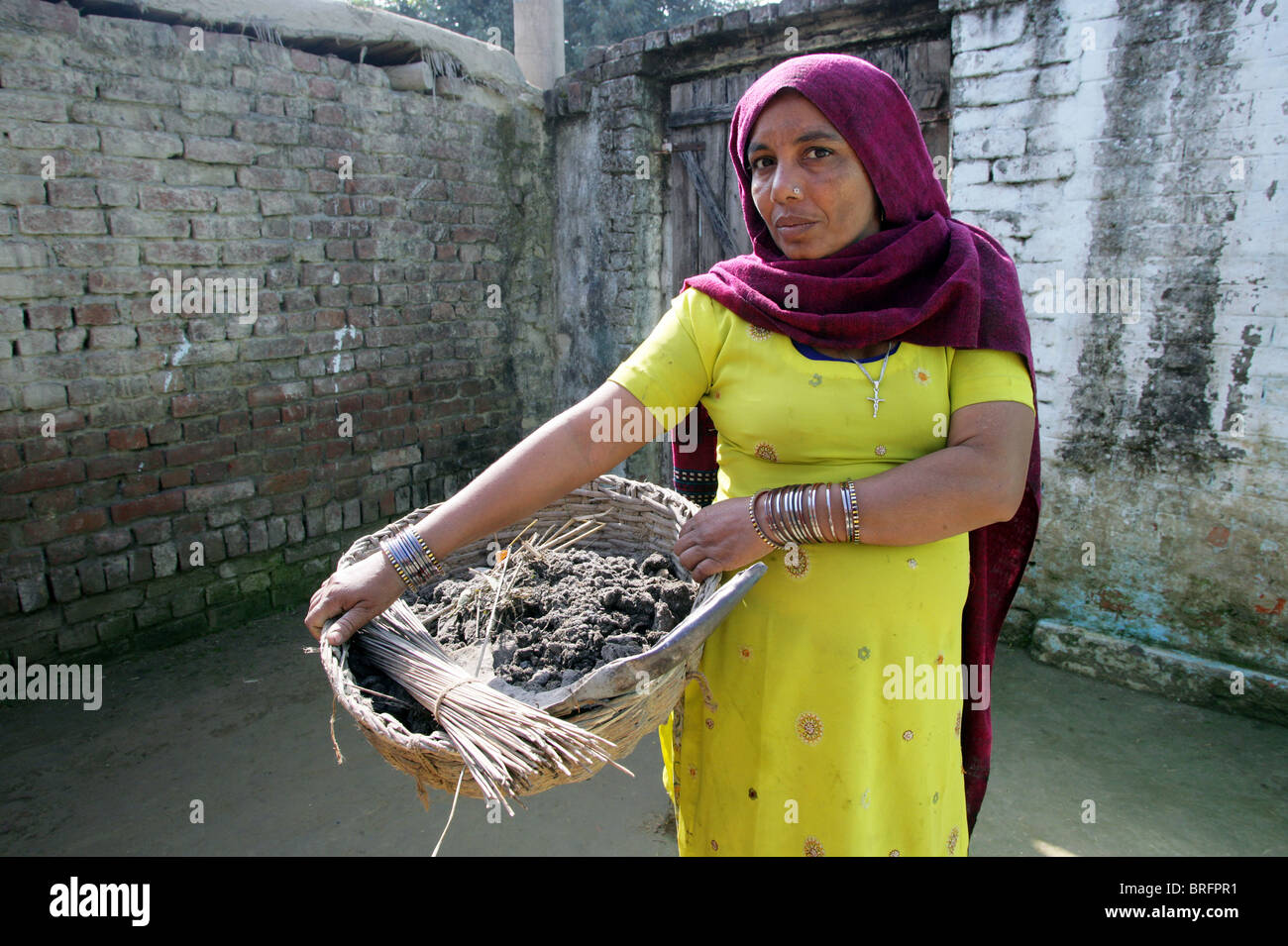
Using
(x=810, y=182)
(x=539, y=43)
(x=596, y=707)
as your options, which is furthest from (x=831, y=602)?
(x=539, y=43)

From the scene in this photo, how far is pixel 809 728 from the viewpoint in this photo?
4.93ft

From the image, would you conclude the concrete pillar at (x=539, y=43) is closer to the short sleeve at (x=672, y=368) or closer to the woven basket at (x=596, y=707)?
the short sleeve at (x=672, y=368)

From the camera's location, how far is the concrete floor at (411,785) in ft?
8.71

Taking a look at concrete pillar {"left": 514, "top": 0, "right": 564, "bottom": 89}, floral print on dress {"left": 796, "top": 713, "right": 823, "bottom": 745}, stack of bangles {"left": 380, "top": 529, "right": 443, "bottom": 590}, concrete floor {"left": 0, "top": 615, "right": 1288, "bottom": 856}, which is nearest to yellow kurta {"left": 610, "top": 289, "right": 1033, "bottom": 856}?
floral print on dress {"left": 796, "top": 713, "right": 823, "bottom": 745}

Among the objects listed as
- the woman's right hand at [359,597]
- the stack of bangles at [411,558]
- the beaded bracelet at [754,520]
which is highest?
the beaded bracelet at [754,520]

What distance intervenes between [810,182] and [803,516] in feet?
1.89

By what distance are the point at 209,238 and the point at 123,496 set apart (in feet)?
3.98

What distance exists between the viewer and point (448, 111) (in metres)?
4.84

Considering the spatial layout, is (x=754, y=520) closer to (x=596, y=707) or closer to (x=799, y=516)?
(x=799, y=516)

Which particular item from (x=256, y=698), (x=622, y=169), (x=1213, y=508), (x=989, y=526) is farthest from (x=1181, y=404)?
(x=256, y=698)

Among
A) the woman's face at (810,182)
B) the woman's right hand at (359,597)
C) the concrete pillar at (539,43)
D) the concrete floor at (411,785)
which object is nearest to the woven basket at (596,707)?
the woman's right hand at (359,597)

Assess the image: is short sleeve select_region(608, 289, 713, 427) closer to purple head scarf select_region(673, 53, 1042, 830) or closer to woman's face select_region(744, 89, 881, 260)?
purple head scarf select_region(673, 53, 1042, 830)

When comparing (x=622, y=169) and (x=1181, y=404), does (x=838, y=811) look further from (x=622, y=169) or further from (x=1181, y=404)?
(x=622, y=169)

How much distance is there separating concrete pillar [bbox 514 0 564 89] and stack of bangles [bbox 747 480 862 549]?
17.2 ft
